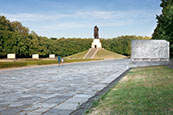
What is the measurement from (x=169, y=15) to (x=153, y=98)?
10915mm

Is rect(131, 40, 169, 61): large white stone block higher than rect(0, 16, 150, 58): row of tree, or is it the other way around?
rect(0, 16, 150, 58): row of tree

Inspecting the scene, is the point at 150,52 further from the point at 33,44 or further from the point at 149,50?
the point at 33,44

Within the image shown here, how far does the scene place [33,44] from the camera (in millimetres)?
61188

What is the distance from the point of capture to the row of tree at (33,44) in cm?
5491

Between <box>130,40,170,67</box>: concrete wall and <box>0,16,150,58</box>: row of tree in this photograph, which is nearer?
<box>130,40,170,67</box>: concrete wall

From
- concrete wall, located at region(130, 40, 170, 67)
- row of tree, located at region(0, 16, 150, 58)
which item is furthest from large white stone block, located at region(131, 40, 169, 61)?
row of tree, located at region(0, 16, 150, 58)

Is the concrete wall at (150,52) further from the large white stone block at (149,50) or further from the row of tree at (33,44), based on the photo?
the row of tree at (33,44)

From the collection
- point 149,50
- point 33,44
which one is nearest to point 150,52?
point 149,50

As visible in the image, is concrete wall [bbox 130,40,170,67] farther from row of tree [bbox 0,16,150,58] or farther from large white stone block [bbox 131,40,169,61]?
row of tree [bbox 0,16,150,58]

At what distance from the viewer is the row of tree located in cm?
5491

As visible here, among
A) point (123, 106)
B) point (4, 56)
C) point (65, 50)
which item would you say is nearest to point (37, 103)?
point (123, 106)

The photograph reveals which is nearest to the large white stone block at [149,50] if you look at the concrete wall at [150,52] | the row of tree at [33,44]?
the concrete wall at [150,52]

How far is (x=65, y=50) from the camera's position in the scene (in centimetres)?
8056

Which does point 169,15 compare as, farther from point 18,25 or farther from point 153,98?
point 18,25
